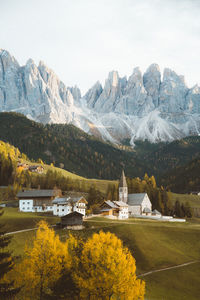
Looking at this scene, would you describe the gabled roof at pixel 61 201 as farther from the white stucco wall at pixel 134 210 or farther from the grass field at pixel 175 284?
the grass field at pixel 175 284

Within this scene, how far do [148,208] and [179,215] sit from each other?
17.3 metres

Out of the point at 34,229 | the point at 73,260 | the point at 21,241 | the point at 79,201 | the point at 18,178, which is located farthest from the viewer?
the point at 18,178

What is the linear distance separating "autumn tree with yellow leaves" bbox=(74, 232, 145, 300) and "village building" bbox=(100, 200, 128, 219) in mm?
69380

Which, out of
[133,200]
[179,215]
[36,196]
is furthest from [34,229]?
[179,215]

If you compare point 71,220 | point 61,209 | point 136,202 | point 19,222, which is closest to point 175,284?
point 71,220

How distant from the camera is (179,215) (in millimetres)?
140625

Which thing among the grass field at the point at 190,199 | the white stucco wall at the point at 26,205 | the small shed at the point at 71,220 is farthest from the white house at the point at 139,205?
the small shed at the point at 71,220

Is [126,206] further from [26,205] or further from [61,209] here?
[26,205]

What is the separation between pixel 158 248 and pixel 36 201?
6494cm

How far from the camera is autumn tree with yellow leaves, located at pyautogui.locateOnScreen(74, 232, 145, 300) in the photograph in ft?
136

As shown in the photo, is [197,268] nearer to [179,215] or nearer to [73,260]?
[73,260]

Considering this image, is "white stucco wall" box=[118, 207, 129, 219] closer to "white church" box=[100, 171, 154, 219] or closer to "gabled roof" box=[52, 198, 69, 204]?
"white church" box=[100, 171, 154, 219]

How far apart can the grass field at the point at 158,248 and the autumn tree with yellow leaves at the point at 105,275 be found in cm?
1044

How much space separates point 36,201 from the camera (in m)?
125
